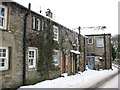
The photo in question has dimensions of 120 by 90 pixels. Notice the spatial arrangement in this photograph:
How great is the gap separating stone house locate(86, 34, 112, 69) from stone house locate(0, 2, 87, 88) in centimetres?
1291

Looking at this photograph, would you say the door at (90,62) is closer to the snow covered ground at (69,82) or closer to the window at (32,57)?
the snow covered ground at (69,82)

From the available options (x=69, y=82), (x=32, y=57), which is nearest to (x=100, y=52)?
(x=69, y=82)

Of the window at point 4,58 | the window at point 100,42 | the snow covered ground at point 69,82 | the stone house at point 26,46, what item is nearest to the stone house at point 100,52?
the window at point 100,42

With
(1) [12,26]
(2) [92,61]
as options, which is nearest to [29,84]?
(1) [12,26]

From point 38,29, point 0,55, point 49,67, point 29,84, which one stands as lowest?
point 29,84

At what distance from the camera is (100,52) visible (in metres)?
26.8

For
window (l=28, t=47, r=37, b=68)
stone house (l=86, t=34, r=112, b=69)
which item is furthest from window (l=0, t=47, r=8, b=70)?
stone house (l=86, t=34, r=112, b=69)

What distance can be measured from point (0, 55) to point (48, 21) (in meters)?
5.75

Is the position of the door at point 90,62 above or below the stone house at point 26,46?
below

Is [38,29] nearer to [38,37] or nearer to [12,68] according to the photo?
[38,37]

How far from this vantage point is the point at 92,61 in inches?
1045

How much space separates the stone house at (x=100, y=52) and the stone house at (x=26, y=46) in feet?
42.3

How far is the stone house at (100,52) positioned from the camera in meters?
26.1

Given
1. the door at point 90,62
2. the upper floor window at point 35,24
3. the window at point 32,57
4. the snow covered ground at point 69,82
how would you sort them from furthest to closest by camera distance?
1. the door at point 90,62
2. the upper floor window at point 35,24
3. the window at point 32,57
4. the snow covered ground at point 69,82
